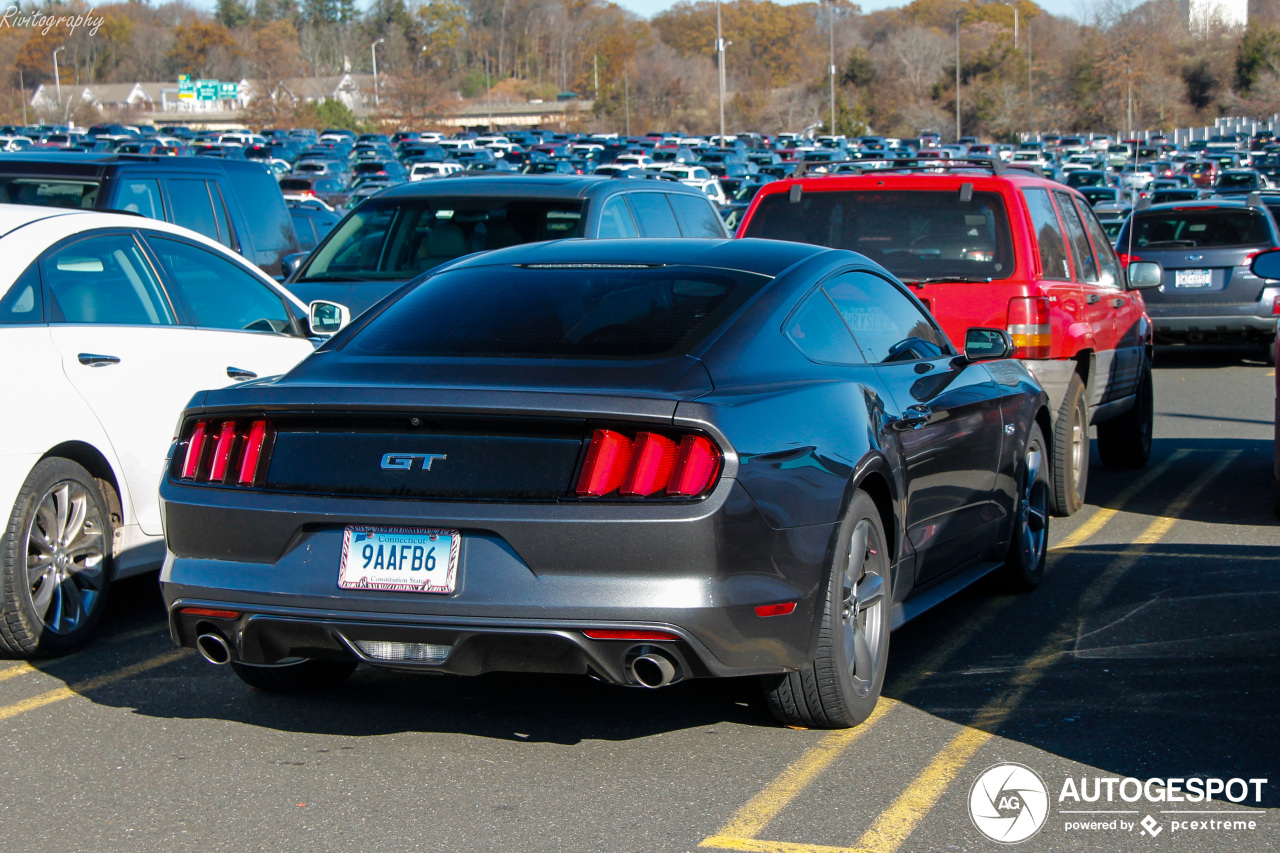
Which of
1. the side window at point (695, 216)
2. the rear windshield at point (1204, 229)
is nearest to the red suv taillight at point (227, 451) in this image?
the side window at point (695, 216)

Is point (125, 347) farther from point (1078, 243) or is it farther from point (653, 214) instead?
point (1078, 243)

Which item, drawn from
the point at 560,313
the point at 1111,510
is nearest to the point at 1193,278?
the point at 1111,510

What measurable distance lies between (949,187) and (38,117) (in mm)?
100543

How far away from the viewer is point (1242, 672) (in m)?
5.19

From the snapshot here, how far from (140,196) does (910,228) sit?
4.95 m

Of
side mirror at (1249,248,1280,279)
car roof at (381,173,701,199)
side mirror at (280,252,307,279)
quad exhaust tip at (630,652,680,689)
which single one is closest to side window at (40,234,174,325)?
quad exhaust tip at (630,652,680,689)

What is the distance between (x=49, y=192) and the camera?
30.1 ft

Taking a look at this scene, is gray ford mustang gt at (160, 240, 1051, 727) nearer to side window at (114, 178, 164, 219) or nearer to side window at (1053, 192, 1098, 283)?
side window at (1053, 192, 1098, 283)

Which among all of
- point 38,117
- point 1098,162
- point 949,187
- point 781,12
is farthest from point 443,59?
point 949,187

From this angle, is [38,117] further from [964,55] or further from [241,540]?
[241,540]

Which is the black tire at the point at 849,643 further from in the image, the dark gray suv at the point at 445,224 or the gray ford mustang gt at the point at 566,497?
the dark gray suv at the point at 445,224

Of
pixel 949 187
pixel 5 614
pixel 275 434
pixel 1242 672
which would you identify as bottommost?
pixel 1242 672

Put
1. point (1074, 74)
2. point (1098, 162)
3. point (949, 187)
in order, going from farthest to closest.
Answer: point (1074, 74) → point (1098, 162) → point (949, 187)

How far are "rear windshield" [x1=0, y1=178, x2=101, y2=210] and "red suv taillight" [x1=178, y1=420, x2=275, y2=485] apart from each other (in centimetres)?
529
